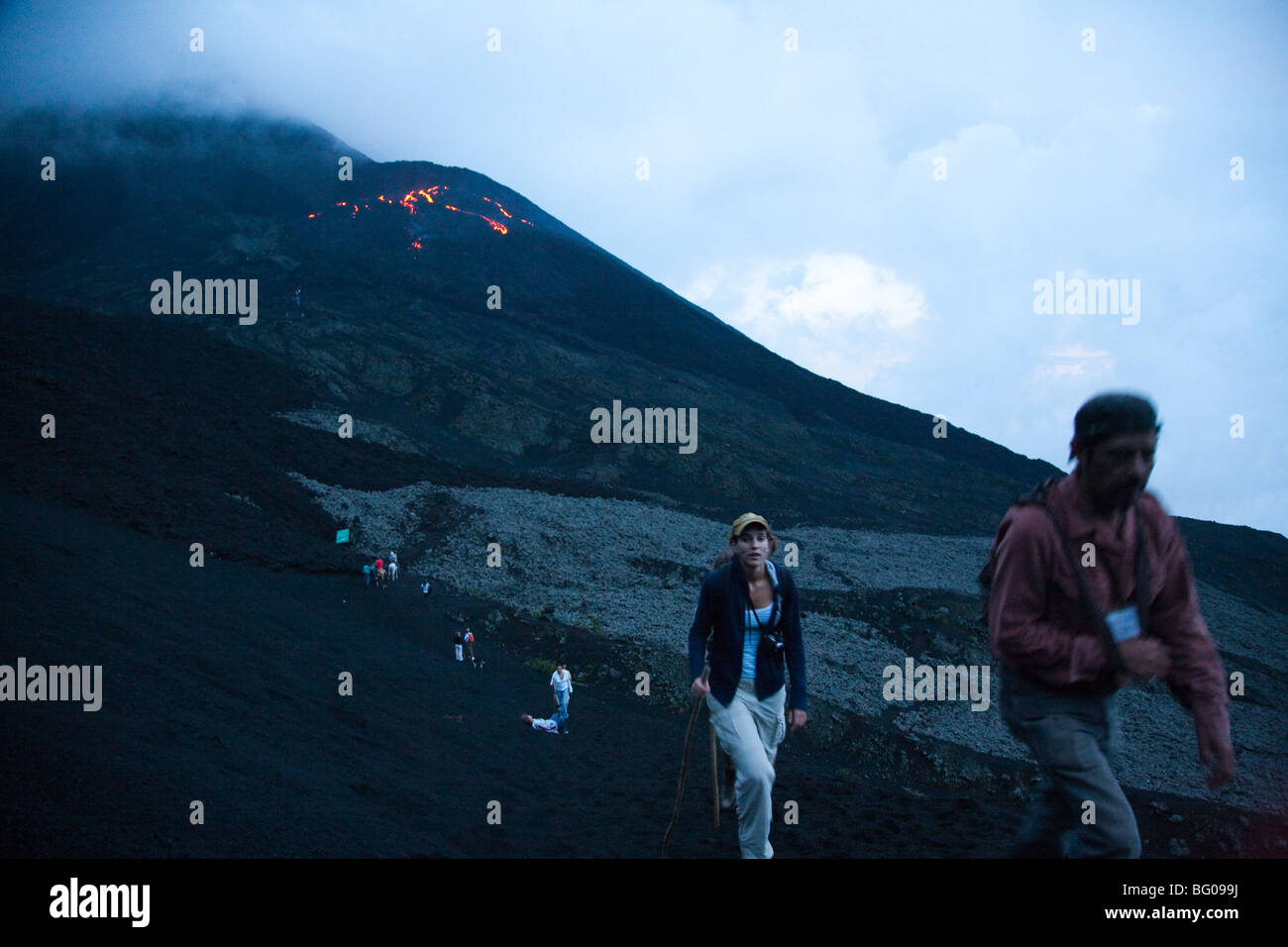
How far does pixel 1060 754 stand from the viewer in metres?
2.56

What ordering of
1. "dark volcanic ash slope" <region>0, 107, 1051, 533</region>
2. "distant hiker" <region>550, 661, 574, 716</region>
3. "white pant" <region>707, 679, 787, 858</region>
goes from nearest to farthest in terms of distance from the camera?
"white pant" <region>707, 679, 787, 858</region> → "distant hiker" <region>550, 661, 574, 716</region> → "dark volcanic ash slope" <region>0, 107, 1051, 533</region>

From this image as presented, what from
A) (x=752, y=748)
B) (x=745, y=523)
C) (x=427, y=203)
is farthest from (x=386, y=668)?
(x=427, y=203)

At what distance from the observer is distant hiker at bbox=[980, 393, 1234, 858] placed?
8.30 feet

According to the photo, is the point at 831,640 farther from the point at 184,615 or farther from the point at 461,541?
the point at 184,615

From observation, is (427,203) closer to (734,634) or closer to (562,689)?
(562,689)

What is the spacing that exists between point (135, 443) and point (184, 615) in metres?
12.7

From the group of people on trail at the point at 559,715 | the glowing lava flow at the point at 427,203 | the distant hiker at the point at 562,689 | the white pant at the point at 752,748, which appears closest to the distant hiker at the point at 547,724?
the group of people on trail at the point at 559,715

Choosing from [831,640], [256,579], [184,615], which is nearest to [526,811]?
[184,615]

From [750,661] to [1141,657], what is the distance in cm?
188

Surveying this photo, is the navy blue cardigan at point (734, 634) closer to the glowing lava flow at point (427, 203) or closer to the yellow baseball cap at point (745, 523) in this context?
the yellow baseball cap at point (745, 523)

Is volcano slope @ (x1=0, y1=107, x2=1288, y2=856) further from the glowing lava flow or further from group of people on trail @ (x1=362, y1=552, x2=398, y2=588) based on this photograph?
the glowing lava flow

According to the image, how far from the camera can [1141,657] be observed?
251 cm

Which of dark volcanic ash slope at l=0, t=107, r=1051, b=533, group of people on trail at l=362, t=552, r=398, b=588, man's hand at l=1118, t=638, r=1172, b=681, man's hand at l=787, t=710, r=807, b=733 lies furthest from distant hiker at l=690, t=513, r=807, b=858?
dark volcanic ash slope at l=0, t=107, r=1051, b=533

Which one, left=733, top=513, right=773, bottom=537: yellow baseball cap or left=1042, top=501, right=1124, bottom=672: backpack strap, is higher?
left=733, top=513, right=773, bottom=537: yellow baseball cap
